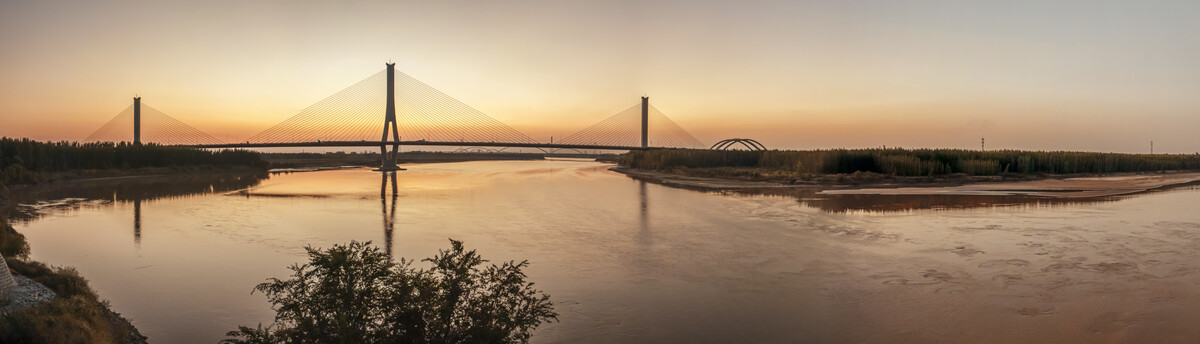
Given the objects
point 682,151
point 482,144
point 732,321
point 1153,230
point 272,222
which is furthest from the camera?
point 482,144

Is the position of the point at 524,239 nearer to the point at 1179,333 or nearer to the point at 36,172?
the point at 1179,333

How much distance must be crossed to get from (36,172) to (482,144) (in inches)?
1225

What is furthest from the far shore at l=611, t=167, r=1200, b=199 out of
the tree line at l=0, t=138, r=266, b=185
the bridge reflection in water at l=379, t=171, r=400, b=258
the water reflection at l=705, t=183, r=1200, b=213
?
the tree line at l=0, t=138, r=266, b=185

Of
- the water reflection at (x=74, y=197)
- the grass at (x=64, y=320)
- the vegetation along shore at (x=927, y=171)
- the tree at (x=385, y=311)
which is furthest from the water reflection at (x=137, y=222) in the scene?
the vegetation along shore at (x=927, y=171)

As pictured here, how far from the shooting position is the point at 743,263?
10.1m

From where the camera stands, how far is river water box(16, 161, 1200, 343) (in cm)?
654

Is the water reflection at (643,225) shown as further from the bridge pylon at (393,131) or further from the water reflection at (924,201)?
the bridge pylon at (393,131)

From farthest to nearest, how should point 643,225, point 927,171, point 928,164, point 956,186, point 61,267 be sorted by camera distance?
1. point 928,164
2. point 927,171
3. point 956,186
4. point 643,225
5. point 61,267

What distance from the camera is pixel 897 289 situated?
804 cm

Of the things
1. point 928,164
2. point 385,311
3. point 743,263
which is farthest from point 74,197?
point 928,164

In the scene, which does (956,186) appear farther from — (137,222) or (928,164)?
(137,222)

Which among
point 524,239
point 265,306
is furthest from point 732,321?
point 524,239

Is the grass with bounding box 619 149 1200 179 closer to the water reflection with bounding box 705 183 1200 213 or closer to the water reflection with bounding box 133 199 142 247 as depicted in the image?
the water reflection with bounding box 705 183 1200 213

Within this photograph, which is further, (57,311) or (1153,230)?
(1153,230)
